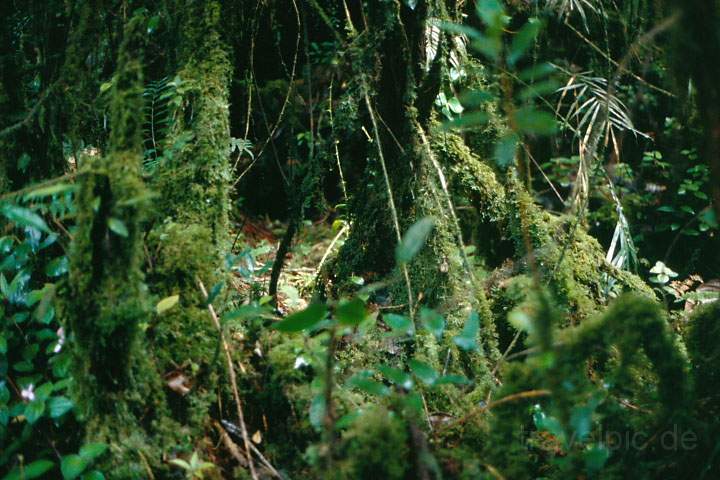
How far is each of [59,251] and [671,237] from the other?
13.3 ft

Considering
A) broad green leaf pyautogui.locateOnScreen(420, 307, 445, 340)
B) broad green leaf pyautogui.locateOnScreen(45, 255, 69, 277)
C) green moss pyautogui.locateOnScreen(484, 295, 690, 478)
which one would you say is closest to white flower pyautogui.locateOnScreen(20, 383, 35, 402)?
broad green leaf pyautogui.locateOnScreen(45, 255, 69, 277)

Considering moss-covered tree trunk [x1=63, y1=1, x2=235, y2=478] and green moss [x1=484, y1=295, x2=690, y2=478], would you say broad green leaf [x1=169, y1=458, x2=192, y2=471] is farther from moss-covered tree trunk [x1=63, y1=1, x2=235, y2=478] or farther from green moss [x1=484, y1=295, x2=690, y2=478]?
green moss [x1=484, y1=295, x2=690, y2=478]

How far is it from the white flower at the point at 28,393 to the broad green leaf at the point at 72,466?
23 cm

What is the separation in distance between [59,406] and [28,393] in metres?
0.10

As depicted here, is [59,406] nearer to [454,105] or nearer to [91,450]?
[91,450]

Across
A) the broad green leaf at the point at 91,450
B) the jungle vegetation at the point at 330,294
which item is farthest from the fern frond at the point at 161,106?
the broad green leaf at the point at 91,450

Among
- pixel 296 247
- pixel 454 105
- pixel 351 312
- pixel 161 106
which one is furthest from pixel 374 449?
pixel 296 247

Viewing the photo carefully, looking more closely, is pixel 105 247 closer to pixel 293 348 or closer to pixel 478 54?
pixel 293 348

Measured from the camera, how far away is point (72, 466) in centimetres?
145

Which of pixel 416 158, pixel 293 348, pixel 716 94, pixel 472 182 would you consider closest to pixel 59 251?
pixel 293 348

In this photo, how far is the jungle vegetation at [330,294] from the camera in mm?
1319

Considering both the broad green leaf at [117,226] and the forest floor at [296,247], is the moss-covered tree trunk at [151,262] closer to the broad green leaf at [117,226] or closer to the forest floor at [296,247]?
the broad green leaf at [117,226]

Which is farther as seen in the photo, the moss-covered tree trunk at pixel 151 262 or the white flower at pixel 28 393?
the white flower at pixel 28 393

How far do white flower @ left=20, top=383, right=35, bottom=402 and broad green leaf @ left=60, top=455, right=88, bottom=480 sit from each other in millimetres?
228
